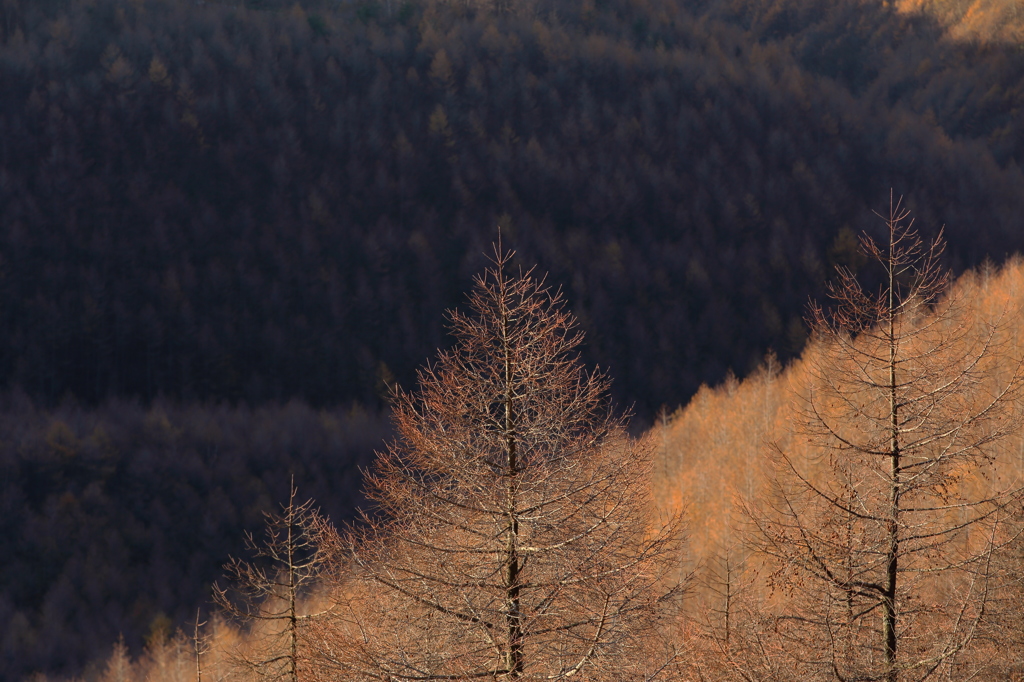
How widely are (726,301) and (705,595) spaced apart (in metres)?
76.8

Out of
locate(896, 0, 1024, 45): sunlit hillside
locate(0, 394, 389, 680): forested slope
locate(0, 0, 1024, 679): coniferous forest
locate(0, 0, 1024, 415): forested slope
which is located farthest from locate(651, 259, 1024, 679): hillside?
locate(896, 0, 1024, 45): sunlit hillside

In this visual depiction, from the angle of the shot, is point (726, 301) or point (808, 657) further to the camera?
point (726, 301)

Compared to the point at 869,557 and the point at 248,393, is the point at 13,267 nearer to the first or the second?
the point at 248,393

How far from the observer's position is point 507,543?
12.6 meters

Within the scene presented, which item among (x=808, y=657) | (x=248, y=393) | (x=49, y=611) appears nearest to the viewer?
(x=808, y=657)

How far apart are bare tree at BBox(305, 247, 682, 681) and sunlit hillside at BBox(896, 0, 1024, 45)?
19503 cm

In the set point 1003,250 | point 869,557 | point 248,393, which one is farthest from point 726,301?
point 869,557

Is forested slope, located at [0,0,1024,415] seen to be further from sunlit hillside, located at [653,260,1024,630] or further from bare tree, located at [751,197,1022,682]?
bare tree, located at [751,197,1022,682]

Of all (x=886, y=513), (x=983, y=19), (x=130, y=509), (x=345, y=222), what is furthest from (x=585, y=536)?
(x=983, y=19)

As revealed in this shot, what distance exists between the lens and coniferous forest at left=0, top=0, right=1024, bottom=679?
3292 inches

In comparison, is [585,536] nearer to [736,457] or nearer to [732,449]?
[736,457]

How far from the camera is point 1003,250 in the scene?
121 metres

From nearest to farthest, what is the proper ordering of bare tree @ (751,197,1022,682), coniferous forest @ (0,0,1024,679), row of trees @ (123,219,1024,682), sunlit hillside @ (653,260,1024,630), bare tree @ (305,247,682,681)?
bare tree @ (751,197,1022,682) → row of trees @ (123,219,1024,682) → bare tree @ (305,247,682,681) → sunlit hillside @ (653,260,1024,630) → coniferous forest @ (0,0,1024,679)

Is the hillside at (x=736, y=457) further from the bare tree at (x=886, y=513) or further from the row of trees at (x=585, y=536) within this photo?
the row of trees at (x=585, y=536)
